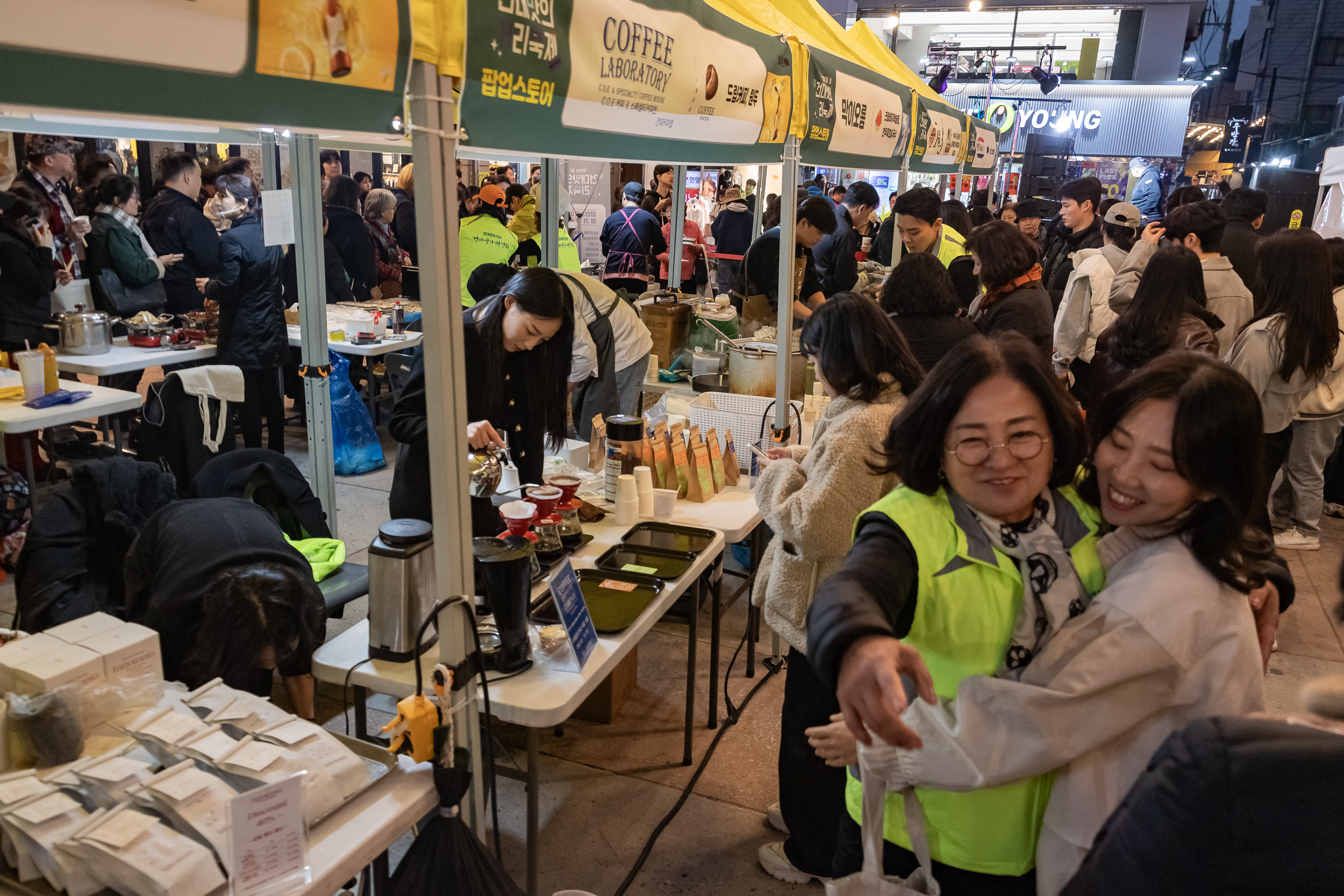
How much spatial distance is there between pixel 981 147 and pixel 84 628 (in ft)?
23.7

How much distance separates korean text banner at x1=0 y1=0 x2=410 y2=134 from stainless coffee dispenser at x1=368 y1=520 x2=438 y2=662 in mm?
809

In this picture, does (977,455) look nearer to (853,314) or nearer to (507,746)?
(853,314)

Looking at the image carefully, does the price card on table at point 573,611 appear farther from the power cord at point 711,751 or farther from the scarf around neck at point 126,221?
the scarf around neck at point 126,221

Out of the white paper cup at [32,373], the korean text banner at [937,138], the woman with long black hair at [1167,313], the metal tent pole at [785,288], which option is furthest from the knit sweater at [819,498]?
the white paper cup at [32,373]

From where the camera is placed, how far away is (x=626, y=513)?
2.89m

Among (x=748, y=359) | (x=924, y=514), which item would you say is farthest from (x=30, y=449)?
(x=924, y=514)

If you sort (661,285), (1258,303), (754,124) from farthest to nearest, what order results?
(661,285) → (1258,303) → (754,124)

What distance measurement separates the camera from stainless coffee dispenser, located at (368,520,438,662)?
6.00 ft

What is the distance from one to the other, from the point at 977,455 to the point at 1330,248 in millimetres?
4685

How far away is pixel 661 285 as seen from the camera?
10508 millimetres

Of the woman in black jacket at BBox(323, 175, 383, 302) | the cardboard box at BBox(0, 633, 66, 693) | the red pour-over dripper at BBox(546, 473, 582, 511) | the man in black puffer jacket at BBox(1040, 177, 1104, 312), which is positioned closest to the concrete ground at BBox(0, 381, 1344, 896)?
the red pour-over dripper at BBox(546, 473, 582, 511)

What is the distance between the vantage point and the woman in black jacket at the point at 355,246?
7020mm

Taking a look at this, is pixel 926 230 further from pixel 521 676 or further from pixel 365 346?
pixel 521 676

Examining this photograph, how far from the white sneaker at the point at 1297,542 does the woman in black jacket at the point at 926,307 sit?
304 centimetres
